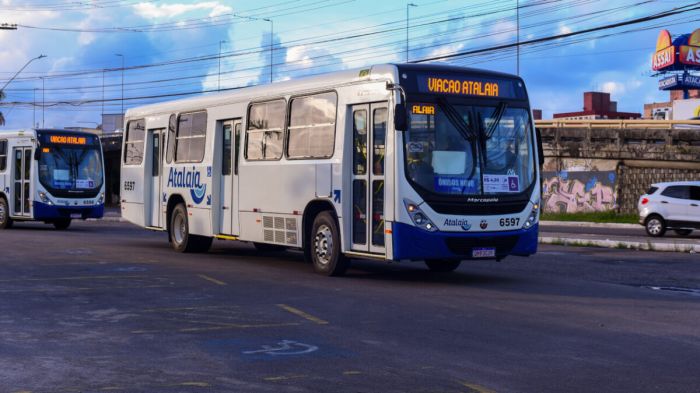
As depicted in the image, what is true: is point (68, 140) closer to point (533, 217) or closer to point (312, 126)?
point (312, 126)

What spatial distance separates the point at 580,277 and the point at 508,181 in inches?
117

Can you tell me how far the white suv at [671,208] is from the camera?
29.8m

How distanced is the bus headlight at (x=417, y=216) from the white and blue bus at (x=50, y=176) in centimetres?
1914

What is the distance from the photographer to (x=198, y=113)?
65.1ft

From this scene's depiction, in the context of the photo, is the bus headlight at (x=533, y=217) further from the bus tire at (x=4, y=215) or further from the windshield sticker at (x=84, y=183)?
the bus tire at (x=4, y=215)

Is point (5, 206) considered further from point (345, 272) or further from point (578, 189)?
point (578, 189)

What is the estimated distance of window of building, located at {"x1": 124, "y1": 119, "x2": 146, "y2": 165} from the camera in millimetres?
22359

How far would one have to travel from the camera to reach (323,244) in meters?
15.4

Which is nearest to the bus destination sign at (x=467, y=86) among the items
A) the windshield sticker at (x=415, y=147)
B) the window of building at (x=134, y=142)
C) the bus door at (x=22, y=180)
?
the windshield sticker at (x=415, y=147)

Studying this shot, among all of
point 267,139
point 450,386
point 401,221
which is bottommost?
point 450,386

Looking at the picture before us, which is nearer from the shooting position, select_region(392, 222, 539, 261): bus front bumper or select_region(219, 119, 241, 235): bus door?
select_region(392, 222, 539, 261): bus front bumper

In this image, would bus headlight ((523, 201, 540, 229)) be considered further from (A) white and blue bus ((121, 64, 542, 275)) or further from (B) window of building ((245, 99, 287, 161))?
(B) window of building ((245, 99, 287, 161))

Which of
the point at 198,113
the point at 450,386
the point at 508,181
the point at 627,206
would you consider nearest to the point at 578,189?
the point at 627,206

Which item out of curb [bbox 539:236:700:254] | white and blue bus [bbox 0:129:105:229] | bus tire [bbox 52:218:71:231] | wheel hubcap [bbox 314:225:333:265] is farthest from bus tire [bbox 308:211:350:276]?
bus tire [bbox 52:218:71:231]
